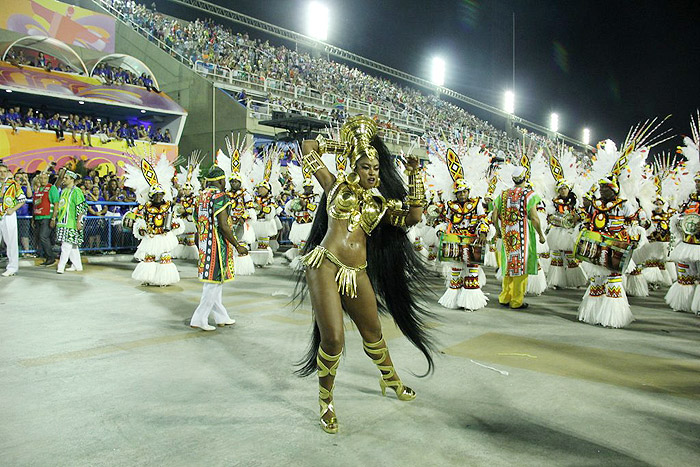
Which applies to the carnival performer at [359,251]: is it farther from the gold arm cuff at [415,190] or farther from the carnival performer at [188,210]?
the carnival performer at [188,210]

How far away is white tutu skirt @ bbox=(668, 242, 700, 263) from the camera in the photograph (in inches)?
279

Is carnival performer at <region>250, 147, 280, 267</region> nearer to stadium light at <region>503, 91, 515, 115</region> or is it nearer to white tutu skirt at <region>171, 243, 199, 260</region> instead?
white tutu skirt at <region>171, 243, 199, 260</region>

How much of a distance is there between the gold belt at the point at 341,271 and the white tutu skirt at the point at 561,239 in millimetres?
7097

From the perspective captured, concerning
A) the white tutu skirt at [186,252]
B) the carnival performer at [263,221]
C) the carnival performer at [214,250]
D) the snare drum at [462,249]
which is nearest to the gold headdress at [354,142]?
the carnival performer at [214,250]

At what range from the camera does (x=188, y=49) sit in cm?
2725

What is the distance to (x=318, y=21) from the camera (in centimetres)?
3709

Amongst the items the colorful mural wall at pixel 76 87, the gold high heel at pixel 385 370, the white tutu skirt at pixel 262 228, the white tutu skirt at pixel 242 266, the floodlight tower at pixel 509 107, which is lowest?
the gold high heel at pixel 385 370

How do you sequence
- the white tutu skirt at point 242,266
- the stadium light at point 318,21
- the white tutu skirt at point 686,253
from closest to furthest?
1. the white tutu skirt at point 686,253
2. the white tutu skirt at point 242,266
3. the stadium light at point 318,21

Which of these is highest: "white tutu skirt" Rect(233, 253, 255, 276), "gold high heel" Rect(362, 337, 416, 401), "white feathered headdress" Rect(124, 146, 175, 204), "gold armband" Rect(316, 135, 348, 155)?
"white feathered headdress" Rect(124, 146, 175, 204)

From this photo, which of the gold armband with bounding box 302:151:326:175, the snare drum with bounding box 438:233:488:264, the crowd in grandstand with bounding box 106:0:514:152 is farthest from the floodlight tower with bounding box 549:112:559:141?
the gold armband with bounding box 302:151:326:175

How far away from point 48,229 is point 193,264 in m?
3.29

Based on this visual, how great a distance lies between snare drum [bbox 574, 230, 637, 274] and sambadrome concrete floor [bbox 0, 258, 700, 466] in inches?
33.9

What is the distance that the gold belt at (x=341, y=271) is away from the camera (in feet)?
11.4

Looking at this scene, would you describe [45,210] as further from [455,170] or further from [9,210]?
[455,170]
